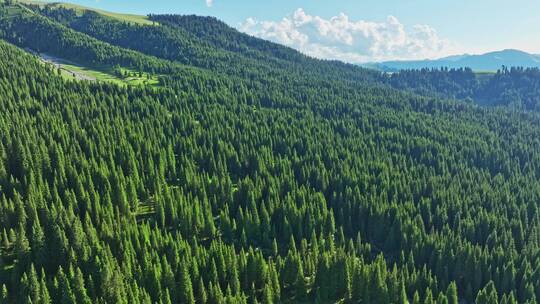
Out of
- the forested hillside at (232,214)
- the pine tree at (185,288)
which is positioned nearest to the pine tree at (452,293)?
the forested hillside at (232,214)

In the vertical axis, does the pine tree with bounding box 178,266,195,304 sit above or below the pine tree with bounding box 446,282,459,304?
above

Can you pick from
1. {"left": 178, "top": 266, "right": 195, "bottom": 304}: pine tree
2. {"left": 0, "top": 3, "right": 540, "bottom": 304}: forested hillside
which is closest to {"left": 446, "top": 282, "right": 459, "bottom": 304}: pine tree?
{"left": 0, "top": 3, "right": 540, "bottom": 304}: forested hillside

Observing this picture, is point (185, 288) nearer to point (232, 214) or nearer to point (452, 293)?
point (232, 214)

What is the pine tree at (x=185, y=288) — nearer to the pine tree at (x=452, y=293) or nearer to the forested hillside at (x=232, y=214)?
the forested hillside at (x=232, y=214)

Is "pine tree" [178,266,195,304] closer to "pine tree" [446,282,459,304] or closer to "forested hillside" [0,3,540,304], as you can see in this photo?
"forested hillside" [0,3,540,304]

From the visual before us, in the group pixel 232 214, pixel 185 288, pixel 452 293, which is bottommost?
pixel 452 293

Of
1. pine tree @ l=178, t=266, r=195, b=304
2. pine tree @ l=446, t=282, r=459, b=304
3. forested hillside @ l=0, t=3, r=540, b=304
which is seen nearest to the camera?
pine tree @ l=178, t=266, r=195, b=304

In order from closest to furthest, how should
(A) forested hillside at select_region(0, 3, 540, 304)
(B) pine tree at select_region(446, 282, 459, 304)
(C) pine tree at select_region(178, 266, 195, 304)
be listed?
(C) pine tree at select_region(178, 266, 195, 304)
(A) forested hillside at select_region(0, 3, 540, 304)
(B) pine tree at select_region(446, 282, 459, 304)

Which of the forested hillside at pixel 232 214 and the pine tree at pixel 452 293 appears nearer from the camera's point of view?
the forested hillside at pixel 232 214

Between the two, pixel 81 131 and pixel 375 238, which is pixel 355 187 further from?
pixel 81 131

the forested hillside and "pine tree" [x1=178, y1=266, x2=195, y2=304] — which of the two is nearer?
"pine tree" [x1=178, y1=266, x2=195, y2=304]

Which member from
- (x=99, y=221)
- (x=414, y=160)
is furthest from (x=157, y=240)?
(x=414, y=160)

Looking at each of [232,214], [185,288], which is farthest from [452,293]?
[232,214]
